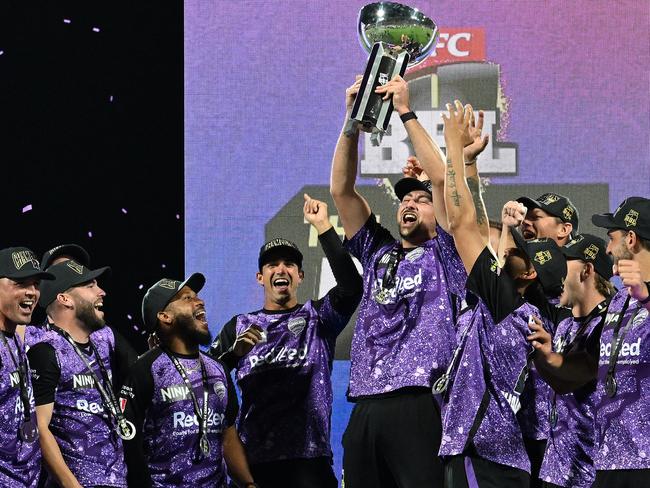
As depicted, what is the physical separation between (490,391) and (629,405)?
503mm

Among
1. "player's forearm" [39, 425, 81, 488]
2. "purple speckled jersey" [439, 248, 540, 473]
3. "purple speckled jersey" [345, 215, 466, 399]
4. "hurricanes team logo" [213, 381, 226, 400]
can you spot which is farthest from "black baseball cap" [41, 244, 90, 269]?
"purple speckled jersey" [439, 248, 540, 473]

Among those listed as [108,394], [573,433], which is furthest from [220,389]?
[573,433]

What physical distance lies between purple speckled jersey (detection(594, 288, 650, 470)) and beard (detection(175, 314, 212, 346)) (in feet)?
5.96

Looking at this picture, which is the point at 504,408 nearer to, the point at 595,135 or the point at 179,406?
the point at 179,406

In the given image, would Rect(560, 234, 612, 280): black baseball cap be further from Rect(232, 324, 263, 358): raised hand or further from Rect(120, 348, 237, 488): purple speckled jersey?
Rect(120, 348, 237, 488): purple speckled jersey

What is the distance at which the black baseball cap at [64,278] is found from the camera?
4.84 metres

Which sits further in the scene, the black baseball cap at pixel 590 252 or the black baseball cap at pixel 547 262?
the black baseball cap at pixel 590 252

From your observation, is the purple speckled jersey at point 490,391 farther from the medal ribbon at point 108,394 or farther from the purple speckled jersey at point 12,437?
the purple speckled jersey at point 12,437

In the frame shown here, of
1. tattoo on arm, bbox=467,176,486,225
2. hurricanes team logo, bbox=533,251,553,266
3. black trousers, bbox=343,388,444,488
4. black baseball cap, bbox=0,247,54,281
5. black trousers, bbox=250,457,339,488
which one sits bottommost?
black trousers, bbox=250,457,339,488

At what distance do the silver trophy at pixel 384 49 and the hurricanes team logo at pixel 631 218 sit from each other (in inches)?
39.1

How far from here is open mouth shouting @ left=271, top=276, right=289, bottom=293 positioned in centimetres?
521

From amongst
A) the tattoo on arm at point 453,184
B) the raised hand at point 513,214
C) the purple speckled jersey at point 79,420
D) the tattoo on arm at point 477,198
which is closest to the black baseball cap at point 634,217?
the tattoo on arm at point 477,198

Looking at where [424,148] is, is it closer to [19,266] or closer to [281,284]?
[281,284]

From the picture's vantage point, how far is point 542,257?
165 inches
